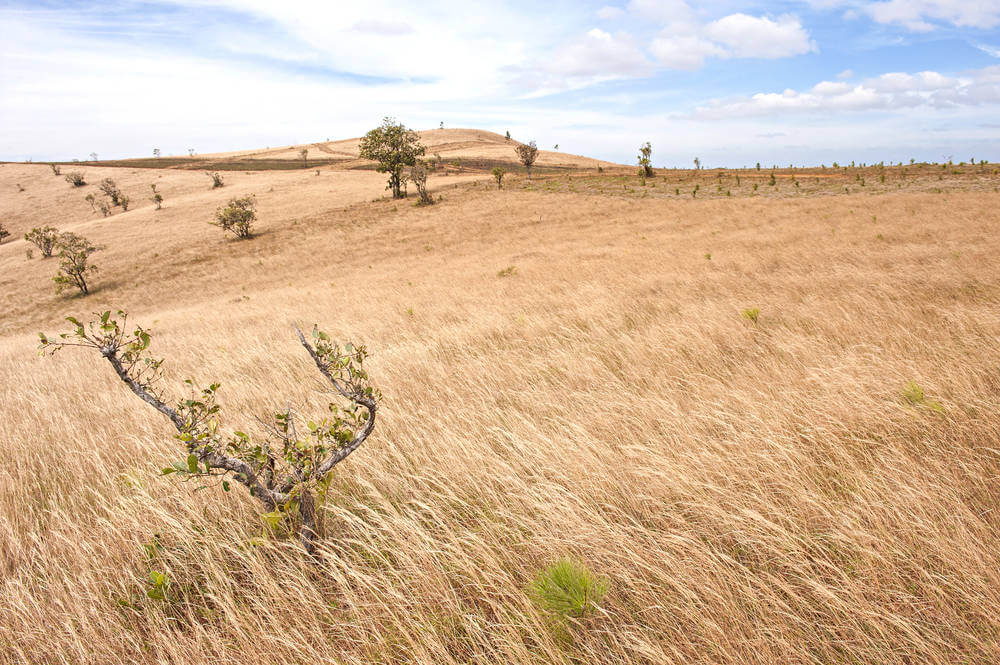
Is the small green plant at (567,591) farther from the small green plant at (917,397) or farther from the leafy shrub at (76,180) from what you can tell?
the leafy shrub at (76,180)

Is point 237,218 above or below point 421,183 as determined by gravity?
below

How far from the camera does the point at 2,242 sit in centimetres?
4575

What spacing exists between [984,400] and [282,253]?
3552cm

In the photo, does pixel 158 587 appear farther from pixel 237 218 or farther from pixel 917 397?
pixel 237 218

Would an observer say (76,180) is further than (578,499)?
Yes

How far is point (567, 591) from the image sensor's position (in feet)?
6.36

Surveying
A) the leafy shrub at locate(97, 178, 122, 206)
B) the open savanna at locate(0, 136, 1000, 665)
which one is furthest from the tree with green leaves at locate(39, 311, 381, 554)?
the leafy shrub at locate(97, 178, 122, 206)

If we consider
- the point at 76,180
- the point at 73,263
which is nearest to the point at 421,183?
the point at 73,263

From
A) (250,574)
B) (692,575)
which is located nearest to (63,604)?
(250,574)

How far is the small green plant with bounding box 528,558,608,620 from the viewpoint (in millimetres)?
1878

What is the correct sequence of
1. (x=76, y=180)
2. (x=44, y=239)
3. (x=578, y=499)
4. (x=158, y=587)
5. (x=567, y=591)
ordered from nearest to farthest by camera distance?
1. (x=567, y=591)
2. (x=158, y=587)
3. (x=578, y=499)
4. (x=44, y=239)
5. (x=76, y=180)

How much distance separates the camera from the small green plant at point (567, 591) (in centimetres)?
188

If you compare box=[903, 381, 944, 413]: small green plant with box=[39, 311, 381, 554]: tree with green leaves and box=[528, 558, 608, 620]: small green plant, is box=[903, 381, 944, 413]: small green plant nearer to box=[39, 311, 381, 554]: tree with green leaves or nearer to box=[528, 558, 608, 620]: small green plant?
box=[528, 558, 608, 620]: small green plant

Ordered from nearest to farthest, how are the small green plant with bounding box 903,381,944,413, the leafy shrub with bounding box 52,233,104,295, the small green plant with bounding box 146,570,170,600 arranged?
the small green plant with bounding box 146,570,170,600 → the small green plant with bounding box 903,381,944,413 → the leafy shrub with bounding box 52,233,104,295
